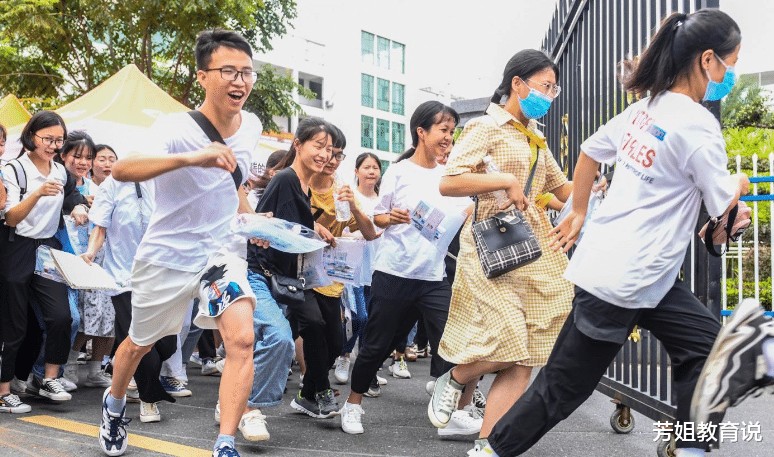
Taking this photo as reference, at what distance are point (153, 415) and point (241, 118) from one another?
7.15ft

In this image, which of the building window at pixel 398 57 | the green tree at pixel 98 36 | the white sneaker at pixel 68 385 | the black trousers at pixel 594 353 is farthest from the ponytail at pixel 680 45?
the building window at pixel 398 57

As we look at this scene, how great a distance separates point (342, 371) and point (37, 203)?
3.08 meters

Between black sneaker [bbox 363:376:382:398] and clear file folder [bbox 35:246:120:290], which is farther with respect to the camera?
black sneaker [bbox 363:376:382:398]

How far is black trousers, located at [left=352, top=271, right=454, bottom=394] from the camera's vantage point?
496 cm

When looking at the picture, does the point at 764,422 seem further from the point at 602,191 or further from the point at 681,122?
the point at 681,122

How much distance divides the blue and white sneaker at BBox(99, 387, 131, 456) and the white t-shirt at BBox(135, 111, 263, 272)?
868 millimetres

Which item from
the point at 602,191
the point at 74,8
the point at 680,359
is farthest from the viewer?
the point at 74,8

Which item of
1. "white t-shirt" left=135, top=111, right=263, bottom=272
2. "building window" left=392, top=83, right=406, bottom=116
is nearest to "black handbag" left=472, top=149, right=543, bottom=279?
"white t-shirt" left=135, top=111, right=263, bottom=272

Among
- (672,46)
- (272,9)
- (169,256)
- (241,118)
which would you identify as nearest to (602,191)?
(672,46)

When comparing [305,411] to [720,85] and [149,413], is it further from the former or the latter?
[720,85]

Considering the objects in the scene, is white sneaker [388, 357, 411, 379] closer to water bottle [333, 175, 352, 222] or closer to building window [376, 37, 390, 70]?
water bottle [333, 175, 352, 222]

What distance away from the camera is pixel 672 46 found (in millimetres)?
3078

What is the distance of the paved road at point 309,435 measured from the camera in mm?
4391

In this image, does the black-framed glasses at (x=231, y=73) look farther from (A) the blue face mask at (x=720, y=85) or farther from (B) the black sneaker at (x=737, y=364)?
(B) the black sneaker at (x=737, y=364)
